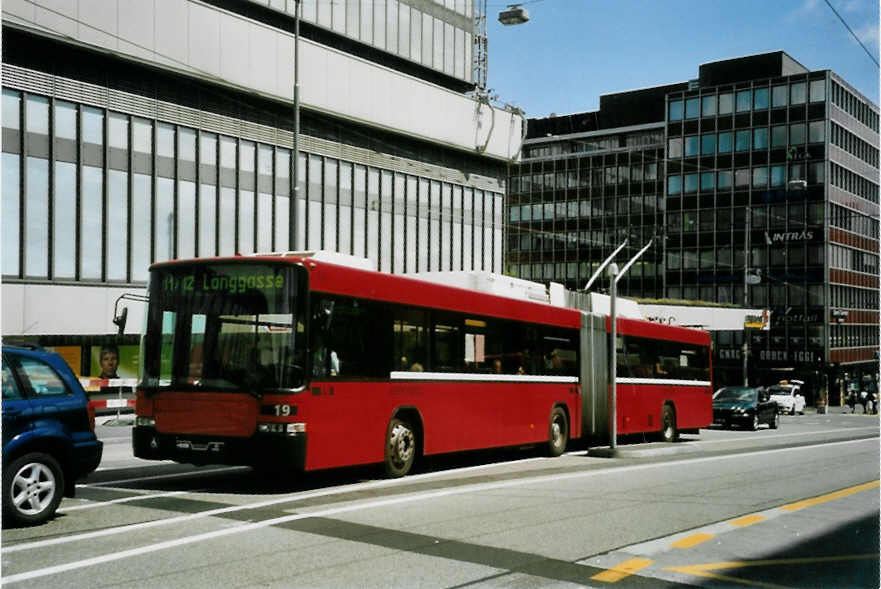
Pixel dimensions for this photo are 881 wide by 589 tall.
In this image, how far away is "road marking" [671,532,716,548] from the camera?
8867 millimetres

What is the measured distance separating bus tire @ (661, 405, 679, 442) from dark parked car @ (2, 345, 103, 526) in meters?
16.7

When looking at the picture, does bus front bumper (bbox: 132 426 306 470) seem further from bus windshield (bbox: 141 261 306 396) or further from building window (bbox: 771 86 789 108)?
building window (bbox: 771 86 789 108)

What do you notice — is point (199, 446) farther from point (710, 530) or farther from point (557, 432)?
point (557, 432)

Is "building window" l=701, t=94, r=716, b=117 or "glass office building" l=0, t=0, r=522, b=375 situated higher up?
"building window" l=701, t=94, r=716, b=117

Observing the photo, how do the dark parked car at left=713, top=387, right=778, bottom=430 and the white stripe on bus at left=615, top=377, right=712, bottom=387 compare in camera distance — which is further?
the dark parked car at left=713, top=387, right=778, bottom=430

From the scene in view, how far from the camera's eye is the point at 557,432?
62.8 feet

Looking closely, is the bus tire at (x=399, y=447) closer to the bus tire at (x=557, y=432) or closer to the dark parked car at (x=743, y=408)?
the bus tire at (x=557, y=432)

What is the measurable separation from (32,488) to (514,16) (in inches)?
895

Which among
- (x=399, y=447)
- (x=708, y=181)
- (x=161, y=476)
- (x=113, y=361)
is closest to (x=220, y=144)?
(x=113, y=361)

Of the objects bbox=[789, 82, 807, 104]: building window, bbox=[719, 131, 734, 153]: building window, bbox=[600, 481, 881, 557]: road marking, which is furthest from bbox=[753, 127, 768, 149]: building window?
bbox=[600, 481, 881, 557]: road marking

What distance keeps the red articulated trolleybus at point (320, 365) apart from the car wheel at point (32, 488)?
2.85m

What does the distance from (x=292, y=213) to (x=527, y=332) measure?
991 centimetres

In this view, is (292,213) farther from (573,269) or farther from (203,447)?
(573,269)

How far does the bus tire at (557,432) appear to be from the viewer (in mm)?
18891
